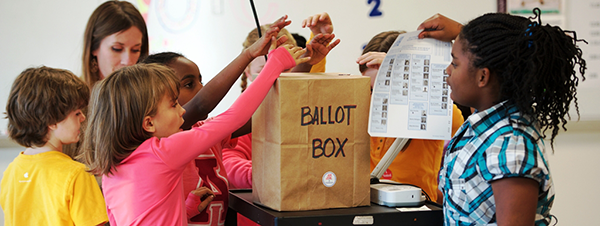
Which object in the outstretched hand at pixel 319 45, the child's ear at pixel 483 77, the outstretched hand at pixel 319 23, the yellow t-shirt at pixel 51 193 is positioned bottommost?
the yellow t-shirt at pixel 51 193

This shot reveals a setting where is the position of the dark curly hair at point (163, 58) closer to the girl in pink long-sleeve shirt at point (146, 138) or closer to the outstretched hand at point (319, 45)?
the girl in pink long-sleeve shirt at point (146, 138)

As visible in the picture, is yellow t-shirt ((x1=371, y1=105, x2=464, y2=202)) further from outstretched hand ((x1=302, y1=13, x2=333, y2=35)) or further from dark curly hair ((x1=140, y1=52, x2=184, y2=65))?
dark curly hair ((x1=140, y1=52, x2=184, y2=65))

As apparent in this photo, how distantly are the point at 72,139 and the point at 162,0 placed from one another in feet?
3.66

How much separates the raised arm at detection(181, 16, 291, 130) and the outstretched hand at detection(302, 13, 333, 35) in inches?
7.4

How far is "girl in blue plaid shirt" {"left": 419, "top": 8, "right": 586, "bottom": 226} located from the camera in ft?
2.59

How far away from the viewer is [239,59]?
1143 millimetres

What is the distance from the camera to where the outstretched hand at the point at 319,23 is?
1.28 meters

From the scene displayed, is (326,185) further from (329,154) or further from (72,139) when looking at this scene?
(72,139)

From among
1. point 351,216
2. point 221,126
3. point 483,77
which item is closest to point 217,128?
point 221,126

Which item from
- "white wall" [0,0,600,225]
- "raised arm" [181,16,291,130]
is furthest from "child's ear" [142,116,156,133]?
"white wall" [0,0,600,225]

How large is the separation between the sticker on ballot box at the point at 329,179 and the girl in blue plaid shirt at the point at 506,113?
23 cm

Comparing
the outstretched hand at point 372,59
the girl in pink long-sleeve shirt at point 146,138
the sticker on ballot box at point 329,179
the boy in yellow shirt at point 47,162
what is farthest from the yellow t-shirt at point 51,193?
the outstretched hand at point 372,59

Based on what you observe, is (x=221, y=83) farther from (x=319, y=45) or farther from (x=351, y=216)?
(x=351, y=216)

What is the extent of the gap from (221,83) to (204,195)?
0.28m
